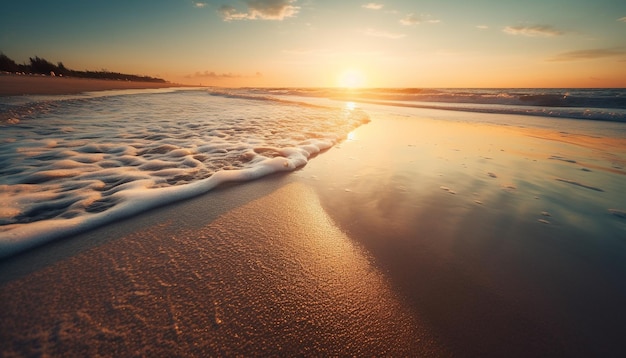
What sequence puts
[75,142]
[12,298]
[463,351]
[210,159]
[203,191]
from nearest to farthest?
[463,351], [12,298], [203,191], [210,159], [75,142]

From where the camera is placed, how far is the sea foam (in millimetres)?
1826

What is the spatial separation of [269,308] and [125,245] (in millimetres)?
1071

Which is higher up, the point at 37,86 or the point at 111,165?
the point at 37,86

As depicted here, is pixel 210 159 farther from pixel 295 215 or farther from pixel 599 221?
pixel 599 221

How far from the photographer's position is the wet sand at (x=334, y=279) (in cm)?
103

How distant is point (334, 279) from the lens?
1392 mm

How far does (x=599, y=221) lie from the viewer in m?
2.13

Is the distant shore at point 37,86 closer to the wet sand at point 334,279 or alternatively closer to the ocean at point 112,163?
the ocean at point 112,163

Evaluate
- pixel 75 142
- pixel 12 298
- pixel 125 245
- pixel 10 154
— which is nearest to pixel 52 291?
pixel 12 298

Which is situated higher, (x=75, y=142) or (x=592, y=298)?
(x=75, y=142)

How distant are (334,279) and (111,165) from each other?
→ 2.97 meters

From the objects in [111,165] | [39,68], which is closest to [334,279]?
[111,165]

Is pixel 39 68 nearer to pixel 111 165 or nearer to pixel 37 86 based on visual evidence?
pixel 37 86

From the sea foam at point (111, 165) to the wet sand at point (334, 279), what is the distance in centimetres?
23
